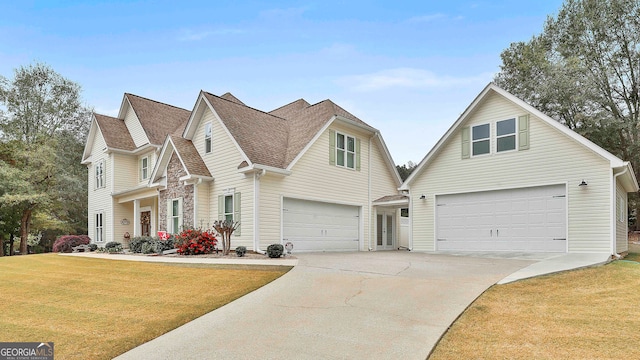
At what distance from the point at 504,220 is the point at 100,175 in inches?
896

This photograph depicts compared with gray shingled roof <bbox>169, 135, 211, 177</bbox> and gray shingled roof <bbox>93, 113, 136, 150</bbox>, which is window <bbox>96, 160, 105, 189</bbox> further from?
gray shingled roof <bbox>169, 135, 211, 177</bbox>

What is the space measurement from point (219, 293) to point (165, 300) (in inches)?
40.4

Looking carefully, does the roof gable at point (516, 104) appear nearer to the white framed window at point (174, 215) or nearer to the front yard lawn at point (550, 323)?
the front yard lawn at point (550, 323)

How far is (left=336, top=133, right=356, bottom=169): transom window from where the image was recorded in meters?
18.9

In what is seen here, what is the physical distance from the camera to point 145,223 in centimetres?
2325

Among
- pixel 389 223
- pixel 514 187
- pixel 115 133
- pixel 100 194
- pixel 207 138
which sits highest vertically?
pixel 115 133

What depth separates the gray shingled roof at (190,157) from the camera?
56.0 feet

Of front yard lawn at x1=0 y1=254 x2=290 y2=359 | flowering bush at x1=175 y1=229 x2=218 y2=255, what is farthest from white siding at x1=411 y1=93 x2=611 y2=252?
front yard lawn at x1=0 y1=254 x2=290 y2=359

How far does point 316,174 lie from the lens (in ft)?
57.7

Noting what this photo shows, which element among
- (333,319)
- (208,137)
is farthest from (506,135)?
(208,137)

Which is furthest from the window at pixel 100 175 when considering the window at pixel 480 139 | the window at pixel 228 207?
the window at pixel 480 139

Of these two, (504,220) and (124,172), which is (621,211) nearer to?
(504,220)

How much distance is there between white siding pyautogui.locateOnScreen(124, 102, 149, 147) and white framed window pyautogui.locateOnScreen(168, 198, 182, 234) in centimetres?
632

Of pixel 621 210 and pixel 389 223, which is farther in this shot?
pixel 389 223
